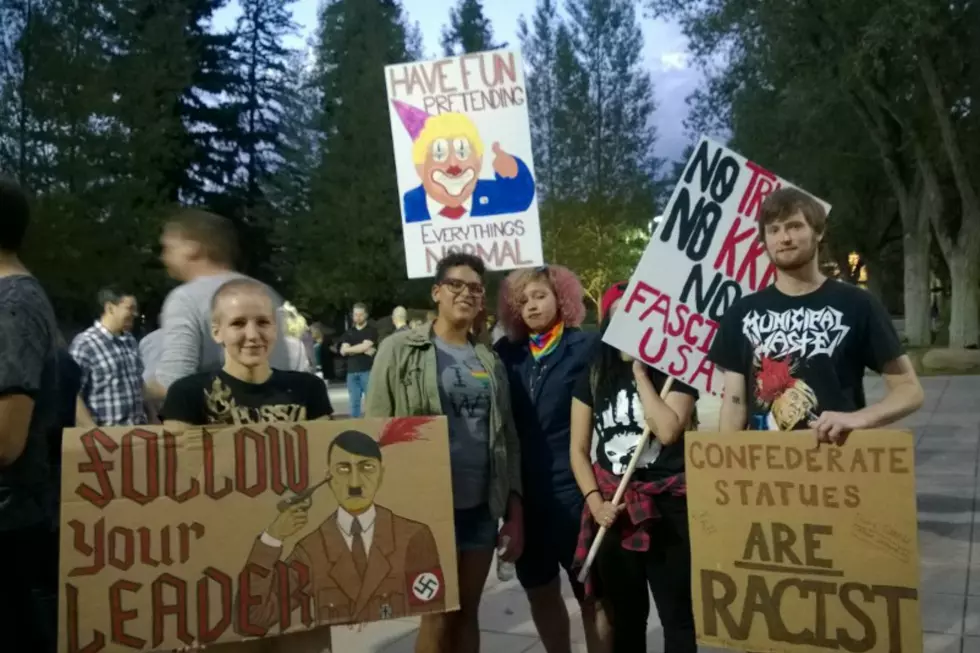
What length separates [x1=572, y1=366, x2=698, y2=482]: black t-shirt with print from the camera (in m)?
3.37

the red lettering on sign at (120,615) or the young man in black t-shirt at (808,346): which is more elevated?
the young man in black t-shirt at (808,346)

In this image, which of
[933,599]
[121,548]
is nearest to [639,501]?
[121,548]

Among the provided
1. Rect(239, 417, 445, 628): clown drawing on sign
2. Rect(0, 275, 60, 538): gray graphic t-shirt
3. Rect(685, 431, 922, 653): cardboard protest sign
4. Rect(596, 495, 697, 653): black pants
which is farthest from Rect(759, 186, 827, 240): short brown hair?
Rect(0, 275, 60, 538): gray graphic t-shirt

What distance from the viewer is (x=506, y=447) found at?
3.58 metres

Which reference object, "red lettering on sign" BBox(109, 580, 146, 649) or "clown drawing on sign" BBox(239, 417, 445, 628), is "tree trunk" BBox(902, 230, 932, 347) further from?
"red lettering on sign" BBox(109, 580, 146, 649)

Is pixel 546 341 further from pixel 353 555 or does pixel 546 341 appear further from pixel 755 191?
pixel 353 555

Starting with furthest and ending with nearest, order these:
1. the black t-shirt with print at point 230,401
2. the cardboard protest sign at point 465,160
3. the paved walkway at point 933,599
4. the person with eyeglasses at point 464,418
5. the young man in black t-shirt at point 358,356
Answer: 1. the young man in black t-shirt at point 358,356
2. the cardboard protest sign at point 465,160
3. the paved walkway at point 933,599
4. the person with eyeglasses at point 464,418
5. the black t-shirt with print at point 230,401

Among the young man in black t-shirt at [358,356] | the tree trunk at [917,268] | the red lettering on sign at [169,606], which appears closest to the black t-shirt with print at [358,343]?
the young man in black t-shirt at [358,356]

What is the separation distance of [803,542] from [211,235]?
251 cm

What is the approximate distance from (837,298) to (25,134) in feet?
74.9

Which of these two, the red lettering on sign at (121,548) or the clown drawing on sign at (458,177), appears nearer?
the red lettering on sign at (121,548)

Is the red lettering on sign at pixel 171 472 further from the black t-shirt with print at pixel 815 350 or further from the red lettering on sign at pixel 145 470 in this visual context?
the black t-shirt with print at pixel 815 350

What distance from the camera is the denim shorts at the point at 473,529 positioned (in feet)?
11.5

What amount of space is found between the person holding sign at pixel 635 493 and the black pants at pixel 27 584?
1.82m
